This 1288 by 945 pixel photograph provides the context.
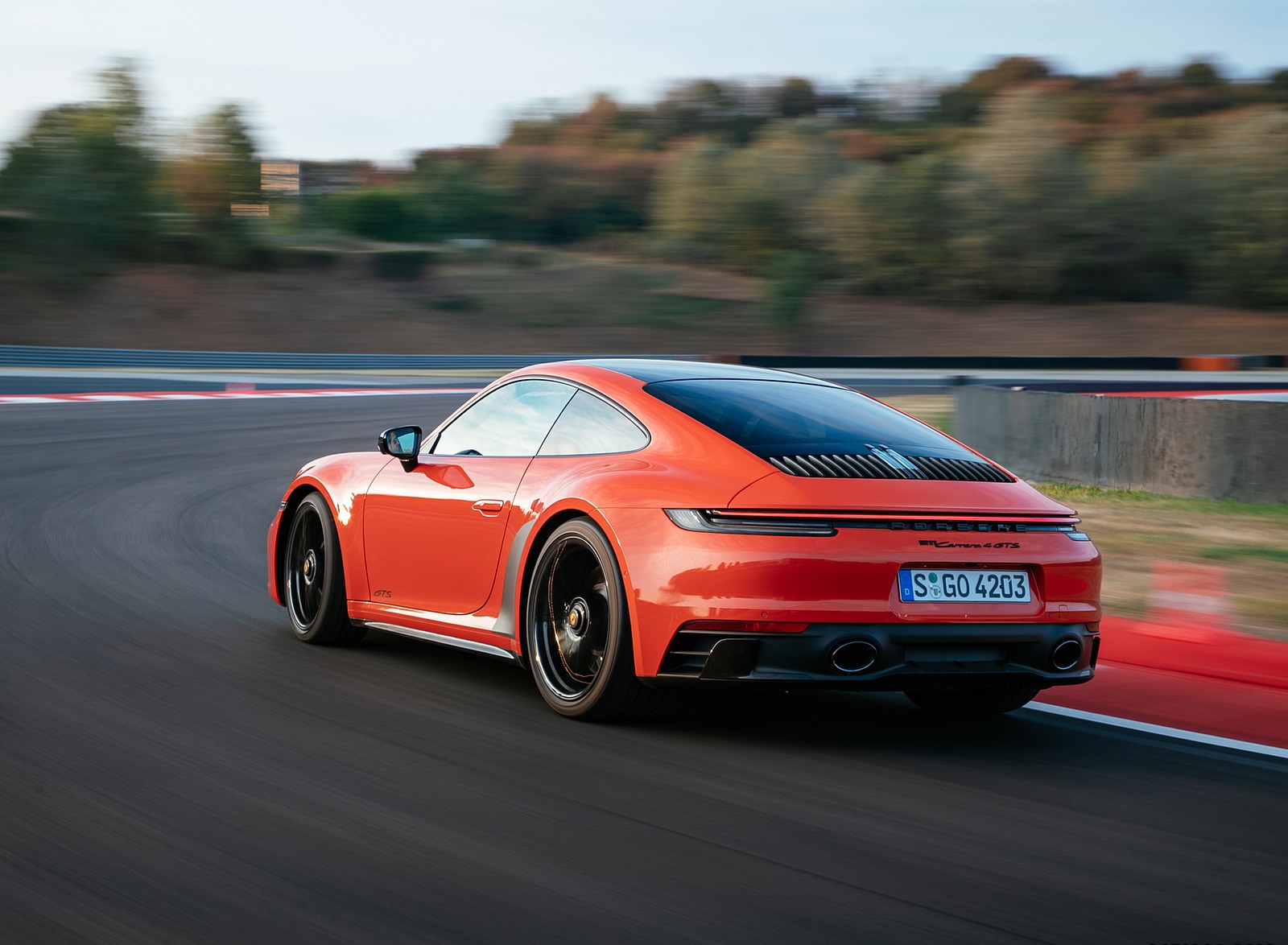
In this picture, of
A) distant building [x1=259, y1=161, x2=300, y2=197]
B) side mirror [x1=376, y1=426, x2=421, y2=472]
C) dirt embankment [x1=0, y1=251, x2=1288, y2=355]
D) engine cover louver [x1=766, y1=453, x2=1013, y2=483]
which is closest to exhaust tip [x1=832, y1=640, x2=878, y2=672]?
engine cover louver [x1=766, y1=453, x2=1013, y2=483]

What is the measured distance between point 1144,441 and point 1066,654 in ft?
28.0

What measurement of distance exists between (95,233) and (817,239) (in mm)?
30429

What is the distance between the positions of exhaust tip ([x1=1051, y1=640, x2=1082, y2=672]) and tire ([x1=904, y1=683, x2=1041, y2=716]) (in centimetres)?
37

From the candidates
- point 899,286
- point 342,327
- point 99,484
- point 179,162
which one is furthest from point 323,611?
point 899,286

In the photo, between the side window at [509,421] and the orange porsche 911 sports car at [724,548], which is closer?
the orange porsche 911 sports car at [724,548]

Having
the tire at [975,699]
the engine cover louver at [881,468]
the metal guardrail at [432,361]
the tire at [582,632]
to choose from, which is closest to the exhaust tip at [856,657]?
the engine cover louver at [881,468]

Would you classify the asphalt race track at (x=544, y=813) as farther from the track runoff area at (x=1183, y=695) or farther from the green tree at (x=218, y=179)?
the green tree at (x=218, y=179)

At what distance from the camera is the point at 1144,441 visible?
13227mm

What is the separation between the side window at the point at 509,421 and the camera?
5973 millimetres

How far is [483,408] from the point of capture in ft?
21.0

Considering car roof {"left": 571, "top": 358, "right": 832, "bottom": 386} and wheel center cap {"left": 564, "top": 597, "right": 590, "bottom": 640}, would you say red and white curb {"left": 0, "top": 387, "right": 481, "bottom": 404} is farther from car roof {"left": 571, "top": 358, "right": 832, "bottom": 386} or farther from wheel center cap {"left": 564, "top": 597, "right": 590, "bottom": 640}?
wheel center cap {"left": 564, "top": 597, "right": 590, "bottom": 640}

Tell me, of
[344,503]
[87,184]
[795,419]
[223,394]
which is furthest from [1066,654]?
[87,184]

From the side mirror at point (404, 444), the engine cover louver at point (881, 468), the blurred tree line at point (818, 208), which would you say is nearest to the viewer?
the engine cover louver at point (881, 468)

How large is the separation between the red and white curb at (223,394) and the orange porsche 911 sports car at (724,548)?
62.0 feet
